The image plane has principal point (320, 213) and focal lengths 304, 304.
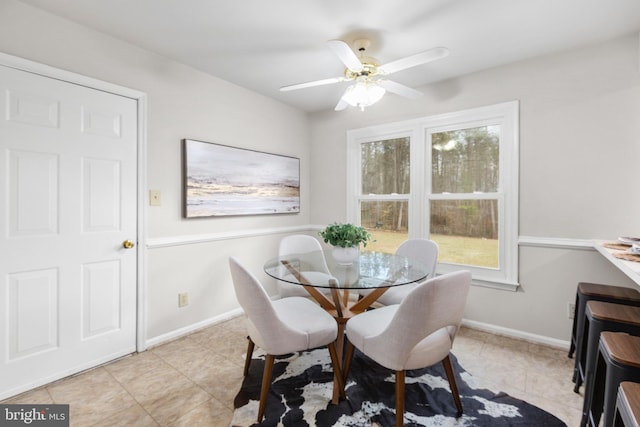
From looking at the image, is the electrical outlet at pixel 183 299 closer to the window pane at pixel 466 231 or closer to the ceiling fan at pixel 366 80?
the ceiling fan at pixel 366 80

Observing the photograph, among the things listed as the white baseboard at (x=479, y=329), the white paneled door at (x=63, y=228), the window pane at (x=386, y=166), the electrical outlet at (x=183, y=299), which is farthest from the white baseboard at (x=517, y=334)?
the white paneled door at (x=63, y=228)

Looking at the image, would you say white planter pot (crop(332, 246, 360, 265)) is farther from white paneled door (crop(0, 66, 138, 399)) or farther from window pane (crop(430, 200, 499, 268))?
white paneled door (crop(0, 66, 138, 399))

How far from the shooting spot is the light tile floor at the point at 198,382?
1.73 m

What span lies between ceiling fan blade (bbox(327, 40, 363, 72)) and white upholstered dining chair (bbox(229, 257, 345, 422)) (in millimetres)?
1291

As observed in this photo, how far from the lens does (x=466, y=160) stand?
2.98 meters

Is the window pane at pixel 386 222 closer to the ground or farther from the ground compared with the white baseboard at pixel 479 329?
farther from the ground

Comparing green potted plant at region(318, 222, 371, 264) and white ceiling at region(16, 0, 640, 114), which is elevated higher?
white ceiling at region(16, 0, 640, 114)

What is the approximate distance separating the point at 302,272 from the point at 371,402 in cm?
88

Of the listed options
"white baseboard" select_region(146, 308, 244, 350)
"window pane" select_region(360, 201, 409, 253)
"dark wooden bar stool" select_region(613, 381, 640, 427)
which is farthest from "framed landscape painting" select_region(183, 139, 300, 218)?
"dark wooden bar stool" select_region(613, 381, 640, 427)

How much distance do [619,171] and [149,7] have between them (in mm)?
3454

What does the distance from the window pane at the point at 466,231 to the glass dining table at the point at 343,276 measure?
860 mm

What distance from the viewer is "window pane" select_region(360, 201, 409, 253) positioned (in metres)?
3.42

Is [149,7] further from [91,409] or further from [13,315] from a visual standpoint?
[91,409]

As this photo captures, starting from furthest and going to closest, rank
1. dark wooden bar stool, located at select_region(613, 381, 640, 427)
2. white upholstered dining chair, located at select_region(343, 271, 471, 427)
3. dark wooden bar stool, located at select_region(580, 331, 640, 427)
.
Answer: white upholstered dining chair, located at select_region(343, 271, 471, 427), dark wooden bar stool, located at select_region(580, 331, 640, 427), dark wooden bar stool, located at select_region(613, 381, 640, 427)
